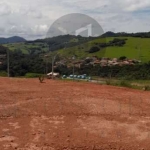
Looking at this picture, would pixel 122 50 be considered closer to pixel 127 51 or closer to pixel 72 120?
pixel 127 51

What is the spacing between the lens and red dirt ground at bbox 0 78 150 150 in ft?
24.8

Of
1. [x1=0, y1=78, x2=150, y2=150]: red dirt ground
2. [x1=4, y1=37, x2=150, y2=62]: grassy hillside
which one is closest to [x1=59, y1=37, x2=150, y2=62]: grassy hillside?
[x1=4, y1=37, x2=150, y2=62]: grassy hillside

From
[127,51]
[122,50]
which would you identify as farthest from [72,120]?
[122,50]

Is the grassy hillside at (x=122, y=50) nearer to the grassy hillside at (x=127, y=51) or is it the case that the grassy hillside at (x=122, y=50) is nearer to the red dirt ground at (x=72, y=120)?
the grassy hillside at (x=127, y=51)

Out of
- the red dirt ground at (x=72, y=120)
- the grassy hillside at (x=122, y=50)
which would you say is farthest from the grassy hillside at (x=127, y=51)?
the red dirt ground at (x=72, y=120)

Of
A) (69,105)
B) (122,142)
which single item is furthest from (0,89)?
(122,142)

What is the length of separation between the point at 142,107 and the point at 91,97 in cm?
199

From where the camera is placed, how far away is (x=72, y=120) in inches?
359

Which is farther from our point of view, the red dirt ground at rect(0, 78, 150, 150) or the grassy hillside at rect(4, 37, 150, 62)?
the grassy hillside at rect(4, 37, 150, 62)

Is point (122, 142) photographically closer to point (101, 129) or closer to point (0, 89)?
point (101, 129)

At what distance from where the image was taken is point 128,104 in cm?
1142

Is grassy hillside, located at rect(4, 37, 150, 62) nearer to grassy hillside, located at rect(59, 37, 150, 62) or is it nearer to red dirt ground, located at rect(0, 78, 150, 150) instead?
grassy hillside, located at rect(59, 37, 150, 62)

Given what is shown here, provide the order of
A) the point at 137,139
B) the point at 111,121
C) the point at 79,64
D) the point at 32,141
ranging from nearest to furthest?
the point at 32,141
the point at 137,139
the point at 111,121
the point at 79,64

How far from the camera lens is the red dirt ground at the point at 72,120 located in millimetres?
7566
